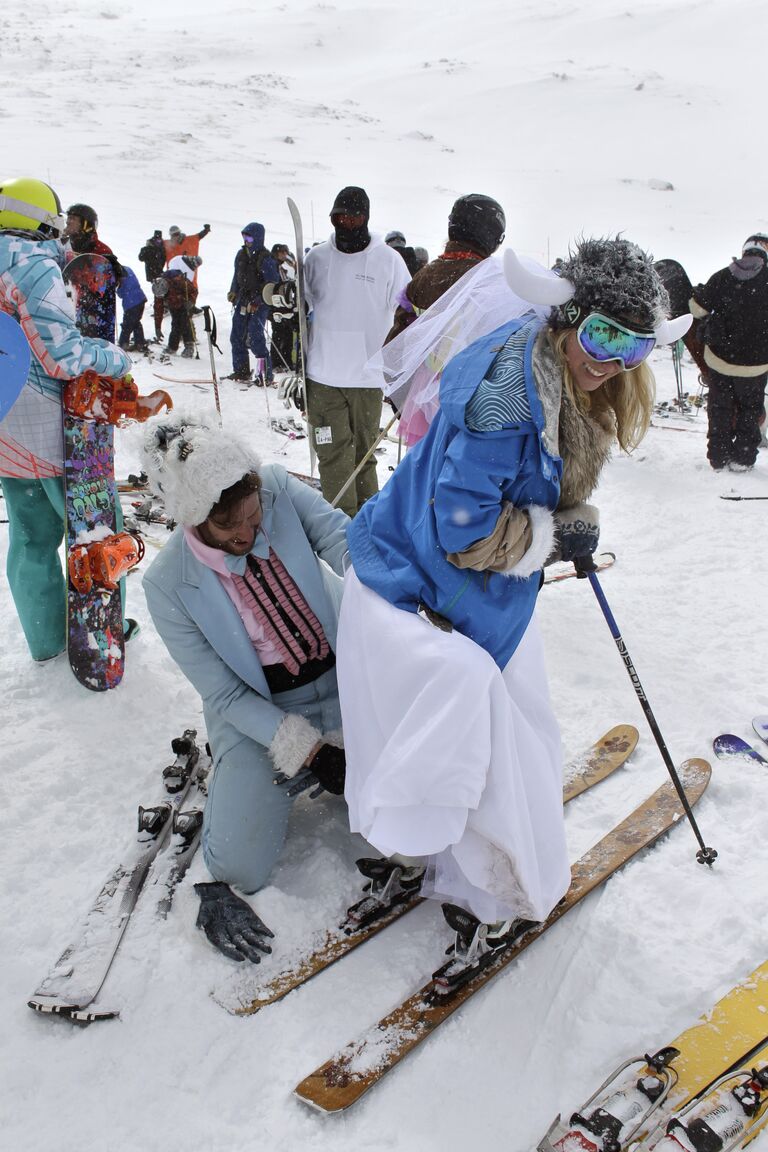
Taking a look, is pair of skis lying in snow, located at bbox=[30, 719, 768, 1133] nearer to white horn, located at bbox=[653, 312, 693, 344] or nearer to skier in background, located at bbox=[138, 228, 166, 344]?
white horn, located at bbox=[653, 312, 693, 344]

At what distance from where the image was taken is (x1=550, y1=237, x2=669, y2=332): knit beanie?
6.20 ft

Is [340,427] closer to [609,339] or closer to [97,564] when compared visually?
[97,564]

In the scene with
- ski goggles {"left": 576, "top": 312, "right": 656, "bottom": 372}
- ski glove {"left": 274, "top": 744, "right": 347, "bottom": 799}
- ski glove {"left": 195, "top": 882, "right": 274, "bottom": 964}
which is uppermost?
ski goggles {"left": 576, "top": 312, "right": 656, "bottom": 372}

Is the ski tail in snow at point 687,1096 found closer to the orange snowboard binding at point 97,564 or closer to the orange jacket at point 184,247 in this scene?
the orange snowboard binding at point 97,564

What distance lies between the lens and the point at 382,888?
2516mm

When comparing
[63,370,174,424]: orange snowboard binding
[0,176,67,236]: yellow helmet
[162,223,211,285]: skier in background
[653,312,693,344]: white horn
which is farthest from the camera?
[162,223,211,285]: skier in background

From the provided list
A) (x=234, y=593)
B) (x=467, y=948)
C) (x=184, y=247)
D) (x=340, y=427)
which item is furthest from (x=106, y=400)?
(x=184, y=247)

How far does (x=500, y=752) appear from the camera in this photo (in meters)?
2.01

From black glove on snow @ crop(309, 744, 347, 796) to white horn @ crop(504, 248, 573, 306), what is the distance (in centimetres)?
140

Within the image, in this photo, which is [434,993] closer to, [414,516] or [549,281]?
[414,516]

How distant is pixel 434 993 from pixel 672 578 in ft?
9.94

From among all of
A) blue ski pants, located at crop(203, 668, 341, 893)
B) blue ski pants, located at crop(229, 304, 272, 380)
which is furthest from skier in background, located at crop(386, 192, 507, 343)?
blue ski pants, located at crop(229, 304, 272, 380)

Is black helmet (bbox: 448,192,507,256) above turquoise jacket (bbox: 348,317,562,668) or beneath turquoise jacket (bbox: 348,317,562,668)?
above

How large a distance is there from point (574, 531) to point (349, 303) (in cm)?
281
